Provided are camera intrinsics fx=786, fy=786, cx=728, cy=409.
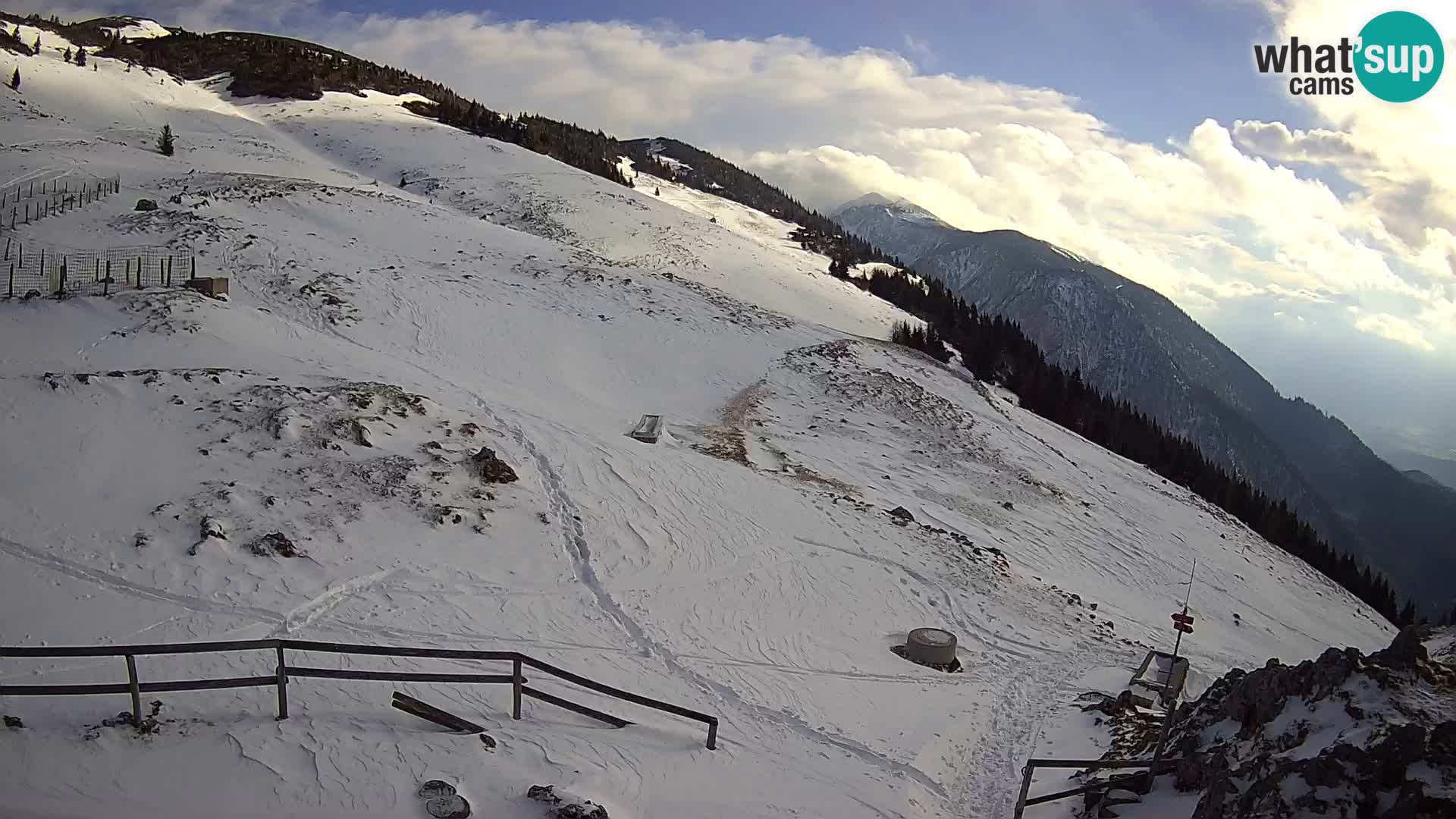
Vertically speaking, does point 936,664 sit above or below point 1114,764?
below

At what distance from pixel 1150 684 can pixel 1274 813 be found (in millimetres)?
8715

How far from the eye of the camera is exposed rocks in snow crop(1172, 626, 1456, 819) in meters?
6.30

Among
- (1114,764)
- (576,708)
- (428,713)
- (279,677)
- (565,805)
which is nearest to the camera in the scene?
(565,805)

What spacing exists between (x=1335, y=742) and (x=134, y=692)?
11170 millimetres

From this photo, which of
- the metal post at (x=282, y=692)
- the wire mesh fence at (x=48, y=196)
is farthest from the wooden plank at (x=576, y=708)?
the wire mesh fence at (x=48, y=196)

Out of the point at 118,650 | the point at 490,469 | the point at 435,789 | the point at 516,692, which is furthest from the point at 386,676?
the point at 490,469

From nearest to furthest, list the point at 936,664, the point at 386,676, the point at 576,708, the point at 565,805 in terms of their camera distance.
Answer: the point at 565,805 → the point at 386,676 → the point at 576,708 → the point at 936,664

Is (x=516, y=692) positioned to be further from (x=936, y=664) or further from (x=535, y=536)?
(x=936, y=664)

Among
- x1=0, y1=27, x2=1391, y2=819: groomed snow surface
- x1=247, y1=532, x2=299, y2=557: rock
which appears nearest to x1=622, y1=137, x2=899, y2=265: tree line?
x1=0, y1=27, x2=1391, y2=819: groomed snow surface

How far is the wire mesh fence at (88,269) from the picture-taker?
66.3 feet

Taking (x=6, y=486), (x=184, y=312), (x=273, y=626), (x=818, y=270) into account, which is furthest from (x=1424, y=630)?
(x=818, y=270)

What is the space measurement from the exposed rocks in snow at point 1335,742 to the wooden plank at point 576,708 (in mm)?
6373

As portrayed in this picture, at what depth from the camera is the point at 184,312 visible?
1923cm

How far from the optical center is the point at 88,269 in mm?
22875
